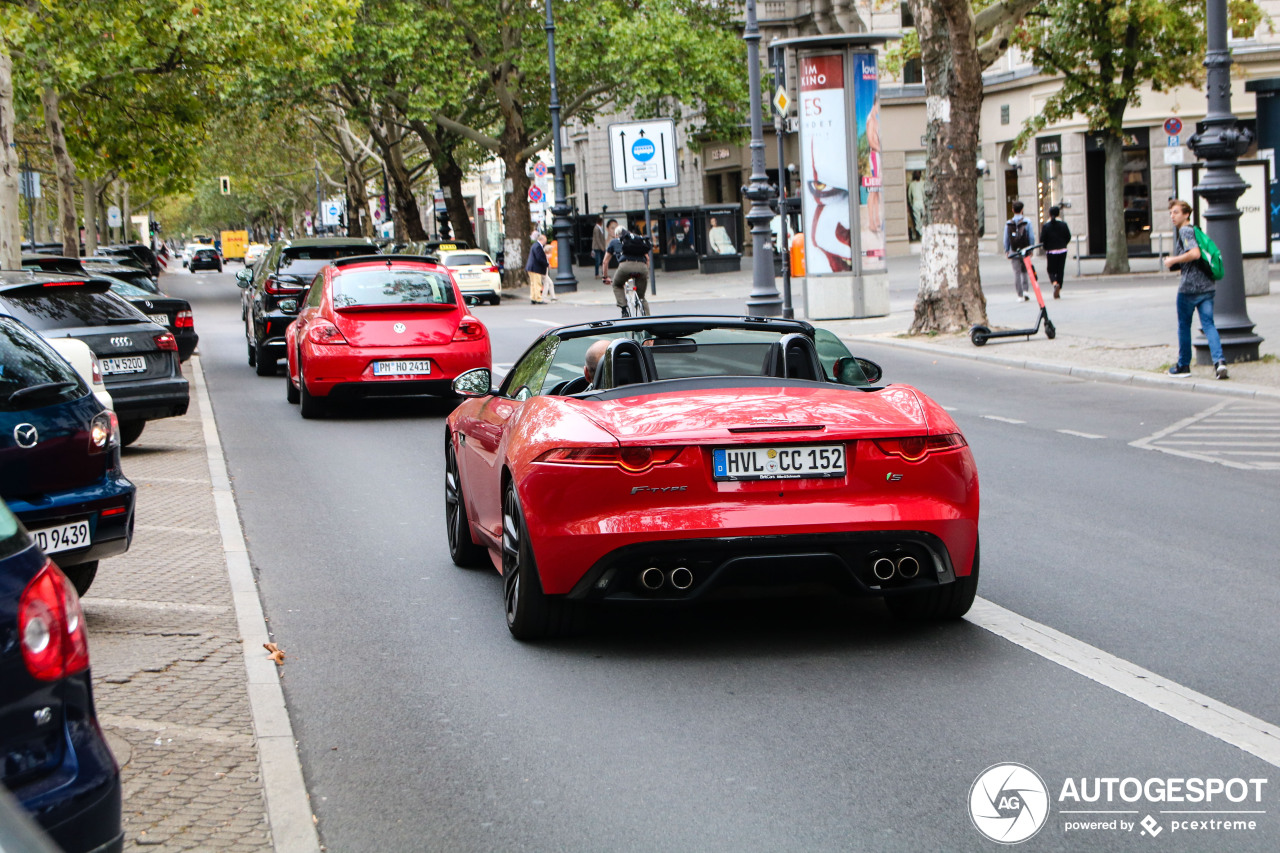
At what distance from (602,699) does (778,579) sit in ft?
2.52

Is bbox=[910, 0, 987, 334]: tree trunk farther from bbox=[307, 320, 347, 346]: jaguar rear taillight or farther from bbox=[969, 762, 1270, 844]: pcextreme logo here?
bbox=[969, 762, 1270, 844]: pcextreme logo

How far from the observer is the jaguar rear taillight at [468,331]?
15336 mm

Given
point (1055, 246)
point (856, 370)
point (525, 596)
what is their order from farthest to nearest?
point (1055, 246)
point (856, 370)
point (525, 596)

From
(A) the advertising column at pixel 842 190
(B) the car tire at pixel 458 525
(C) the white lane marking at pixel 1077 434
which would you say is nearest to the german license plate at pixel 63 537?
(B) the car tire at pixel 458 525

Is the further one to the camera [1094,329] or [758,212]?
[758,212]

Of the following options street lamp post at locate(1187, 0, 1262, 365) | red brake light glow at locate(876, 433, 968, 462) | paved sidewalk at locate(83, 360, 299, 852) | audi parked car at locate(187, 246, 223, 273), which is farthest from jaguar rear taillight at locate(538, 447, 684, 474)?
audi parked car at locate(187, 246, 223, 273)

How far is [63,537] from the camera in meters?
6.67

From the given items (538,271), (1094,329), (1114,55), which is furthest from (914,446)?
(538,271)

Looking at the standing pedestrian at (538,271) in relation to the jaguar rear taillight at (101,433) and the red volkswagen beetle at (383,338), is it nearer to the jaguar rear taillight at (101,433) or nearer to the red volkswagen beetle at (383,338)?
the red volkswagen beetle at (383,338)

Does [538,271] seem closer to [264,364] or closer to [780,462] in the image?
[264,364]

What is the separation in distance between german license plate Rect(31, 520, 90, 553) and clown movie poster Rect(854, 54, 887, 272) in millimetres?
21121

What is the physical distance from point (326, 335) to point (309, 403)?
0.81 metres

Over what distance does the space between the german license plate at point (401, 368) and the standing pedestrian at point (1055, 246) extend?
16104 millimetres

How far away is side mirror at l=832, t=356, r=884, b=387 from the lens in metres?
8.34
